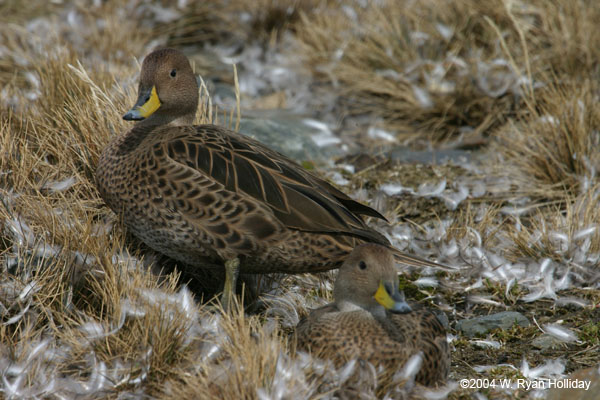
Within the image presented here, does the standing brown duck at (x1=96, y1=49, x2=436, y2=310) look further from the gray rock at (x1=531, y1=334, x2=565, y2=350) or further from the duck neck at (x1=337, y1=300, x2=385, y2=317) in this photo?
the gray rock at (x1=531, y1=334, x2=565, y2=350)

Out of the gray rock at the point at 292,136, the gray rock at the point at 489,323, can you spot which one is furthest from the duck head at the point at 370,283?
the gray rock at the point at 292,136

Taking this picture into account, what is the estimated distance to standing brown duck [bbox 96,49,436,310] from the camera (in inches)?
133

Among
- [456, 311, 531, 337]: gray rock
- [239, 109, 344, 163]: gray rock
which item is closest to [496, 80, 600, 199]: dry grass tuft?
[456, 311, 531, 337]: gray rock

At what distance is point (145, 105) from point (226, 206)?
30.5 inches

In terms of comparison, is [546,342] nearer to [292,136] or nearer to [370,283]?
[370,283]

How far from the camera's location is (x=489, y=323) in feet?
12.2

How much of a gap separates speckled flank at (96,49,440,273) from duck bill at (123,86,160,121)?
15cm

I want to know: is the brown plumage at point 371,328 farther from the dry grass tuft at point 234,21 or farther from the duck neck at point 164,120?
the dry grass tuft at point 234,21

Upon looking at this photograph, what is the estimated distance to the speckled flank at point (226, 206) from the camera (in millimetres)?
3375

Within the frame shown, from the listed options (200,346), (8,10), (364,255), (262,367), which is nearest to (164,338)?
(200,346)

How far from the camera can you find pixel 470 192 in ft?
16.8

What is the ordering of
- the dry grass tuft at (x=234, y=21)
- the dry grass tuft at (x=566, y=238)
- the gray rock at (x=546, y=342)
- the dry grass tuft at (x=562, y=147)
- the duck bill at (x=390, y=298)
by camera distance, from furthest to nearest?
the dry grass tuft at (x=234, y=21)
the dry grass tuft at (x=562, y=147)
the dry grass tuft at (x=566, y=238)
the gray rock at (x=546, y=342)
the duck bill at (x=390, y=298)

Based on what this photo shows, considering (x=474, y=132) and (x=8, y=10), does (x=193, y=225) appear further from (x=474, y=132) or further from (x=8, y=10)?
(x=8, y=10)

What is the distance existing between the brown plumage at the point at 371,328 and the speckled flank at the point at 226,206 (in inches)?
16.9
